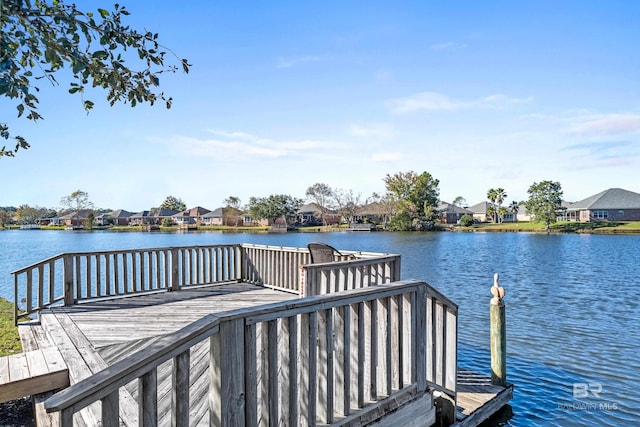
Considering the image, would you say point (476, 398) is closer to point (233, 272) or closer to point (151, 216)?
point (233, 272)

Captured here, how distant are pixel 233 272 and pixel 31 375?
18.1 feet

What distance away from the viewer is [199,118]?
1511cm

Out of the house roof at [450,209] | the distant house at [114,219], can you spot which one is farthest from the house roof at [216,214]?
the house roof at [450,209]

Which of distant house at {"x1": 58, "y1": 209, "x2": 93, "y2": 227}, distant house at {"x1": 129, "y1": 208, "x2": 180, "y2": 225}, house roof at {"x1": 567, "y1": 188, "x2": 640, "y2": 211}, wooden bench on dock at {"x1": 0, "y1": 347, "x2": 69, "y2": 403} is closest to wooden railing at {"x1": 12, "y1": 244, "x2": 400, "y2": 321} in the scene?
wooden bench on dock at {"x1": 0, "y1": 347, "x2": 69, "y2": 403}

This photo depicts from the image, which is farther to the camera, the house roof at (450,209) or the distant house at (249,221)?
the distant house at (249,221)

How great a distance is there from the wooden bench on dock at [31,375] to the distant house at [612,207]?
2748 inches

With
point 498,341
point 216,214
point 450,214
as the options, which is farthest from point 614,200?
point 216,214

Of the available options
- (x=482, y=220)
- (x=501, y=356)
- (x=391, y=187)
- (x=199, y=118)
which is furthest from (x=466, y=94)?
(x=482, y=220)

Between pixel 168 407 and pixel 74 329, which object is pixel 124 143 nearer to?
pixel 74 329

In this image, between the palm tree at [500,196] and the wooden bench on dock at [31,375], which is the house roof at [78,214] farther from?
the wooden bench on dock at [31,375]

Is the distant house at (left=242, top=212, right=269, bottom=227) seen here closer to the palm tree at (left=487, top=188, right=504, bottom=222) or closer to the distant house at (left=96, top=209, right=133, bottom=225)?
the distant house at (left=96, top=209, right=133, bottom=225)

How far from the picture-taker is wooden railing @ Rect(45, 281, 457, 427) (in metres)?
1.57

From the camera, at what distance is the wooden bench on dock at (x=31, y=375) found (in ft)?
10.8

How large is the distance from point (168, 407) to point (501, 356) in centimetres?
387
